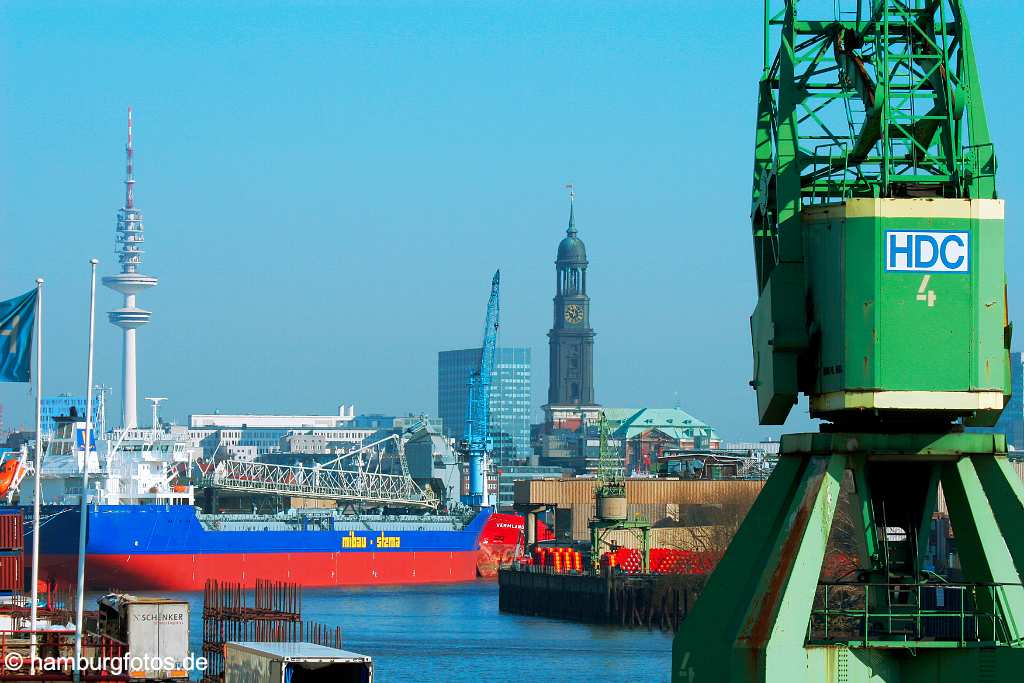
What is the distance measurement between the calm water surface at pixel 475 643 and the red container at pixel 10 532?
27.7ft

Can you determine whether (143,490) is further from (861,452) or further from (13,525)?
(861,452)

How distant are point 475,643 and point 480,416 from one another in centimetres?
8469

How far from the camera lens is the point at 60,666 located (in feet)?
84.0

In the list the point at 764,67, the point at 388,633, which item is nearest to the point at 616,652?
the point at 388,633

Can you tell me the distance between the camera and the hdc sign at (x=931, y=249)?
1281 centimetres

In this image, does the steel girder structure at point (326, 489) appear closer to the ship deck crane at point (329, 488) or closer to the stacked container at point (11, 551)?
the ship deck crane at point (329, 488)

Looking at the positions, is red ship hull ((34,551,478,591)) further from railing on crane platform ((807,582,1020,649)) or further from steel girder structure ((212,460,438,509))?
railing on crane platform ((807,582,1020,649))

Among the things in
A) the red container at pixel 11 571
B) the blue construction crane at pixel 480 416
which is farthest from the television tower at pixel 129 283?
the red container at pixel 11 571

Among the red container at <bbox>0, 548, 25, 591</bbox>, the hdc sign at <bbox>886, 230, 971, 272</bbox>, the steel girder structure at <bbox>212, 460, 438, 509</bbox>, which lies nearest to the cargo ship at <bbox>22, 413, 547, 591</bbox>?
the steel girder structure at <bbox>212, 460, 438, 509</bbox>

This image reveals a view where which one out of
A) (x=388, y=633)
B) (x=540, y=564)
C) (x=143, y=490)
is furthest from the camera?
(x=143, y=490)

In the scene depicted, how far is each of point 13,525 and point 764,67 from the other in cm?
2598

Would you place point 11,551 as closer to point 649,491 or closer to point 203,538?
point 203,538

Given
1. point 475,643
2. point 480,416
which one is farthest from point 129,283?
point 475,643

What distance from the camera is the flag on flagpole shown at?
26922mm
